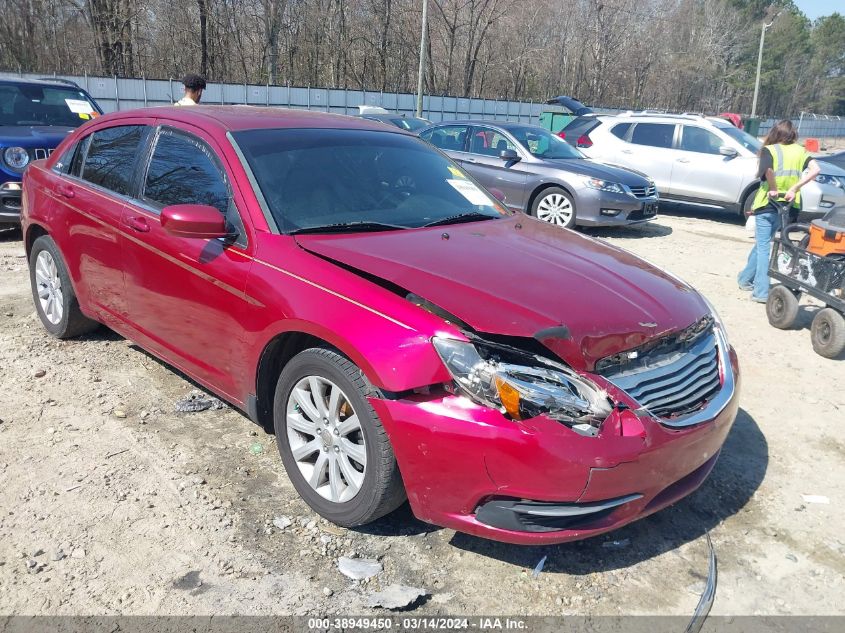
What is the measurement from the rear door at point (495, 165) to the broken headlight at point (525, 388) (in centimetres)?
796

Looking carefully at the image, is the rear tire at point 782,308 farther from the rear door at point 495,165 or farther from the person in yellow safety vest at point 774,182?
the rear door at point 495,165

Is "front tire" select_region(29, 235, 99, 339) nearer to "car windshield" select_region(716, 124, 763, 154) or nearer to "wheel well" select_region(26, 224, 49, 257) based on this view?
"wheel well" select_region(26, 224, 49, 257)

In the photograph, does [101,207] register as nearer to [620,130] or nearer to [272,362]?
[272,362]

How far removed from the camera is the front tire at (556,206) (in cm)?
1034

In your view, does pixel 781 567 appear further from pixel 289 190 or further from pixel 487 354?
pixel 289 190

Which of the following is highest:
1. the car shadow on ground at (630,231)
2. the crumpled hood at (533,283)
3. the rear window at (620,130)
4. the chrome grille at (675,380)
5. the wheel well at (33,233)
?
the rear window at (620,130)

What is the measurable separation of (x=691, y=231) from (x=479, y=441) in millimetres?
10133

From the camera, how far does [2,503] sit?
3197mm

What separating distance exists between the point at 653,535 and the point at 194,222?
255 cm

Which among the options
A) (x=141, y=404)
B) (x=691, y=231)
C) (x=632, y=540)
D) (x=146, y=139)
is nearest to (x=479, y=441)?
(x=632, y=540)

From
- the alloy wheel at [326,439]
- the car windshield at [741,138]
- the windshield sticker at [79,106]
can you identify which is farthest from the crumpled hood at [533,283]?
the car windshield at [741,138]

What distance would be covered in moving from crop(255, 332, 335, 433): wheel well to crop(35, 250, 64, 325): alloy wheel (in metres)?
2.45

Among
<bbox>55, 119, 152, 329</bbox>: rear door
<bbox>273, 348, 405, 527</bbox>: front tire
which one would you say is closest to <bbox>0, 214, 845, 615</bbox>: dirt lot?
<bbox>273, 348, 405, 527</bbox>: front tire

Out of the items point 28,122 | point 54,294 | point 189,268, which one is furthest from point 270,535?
point 28,122
